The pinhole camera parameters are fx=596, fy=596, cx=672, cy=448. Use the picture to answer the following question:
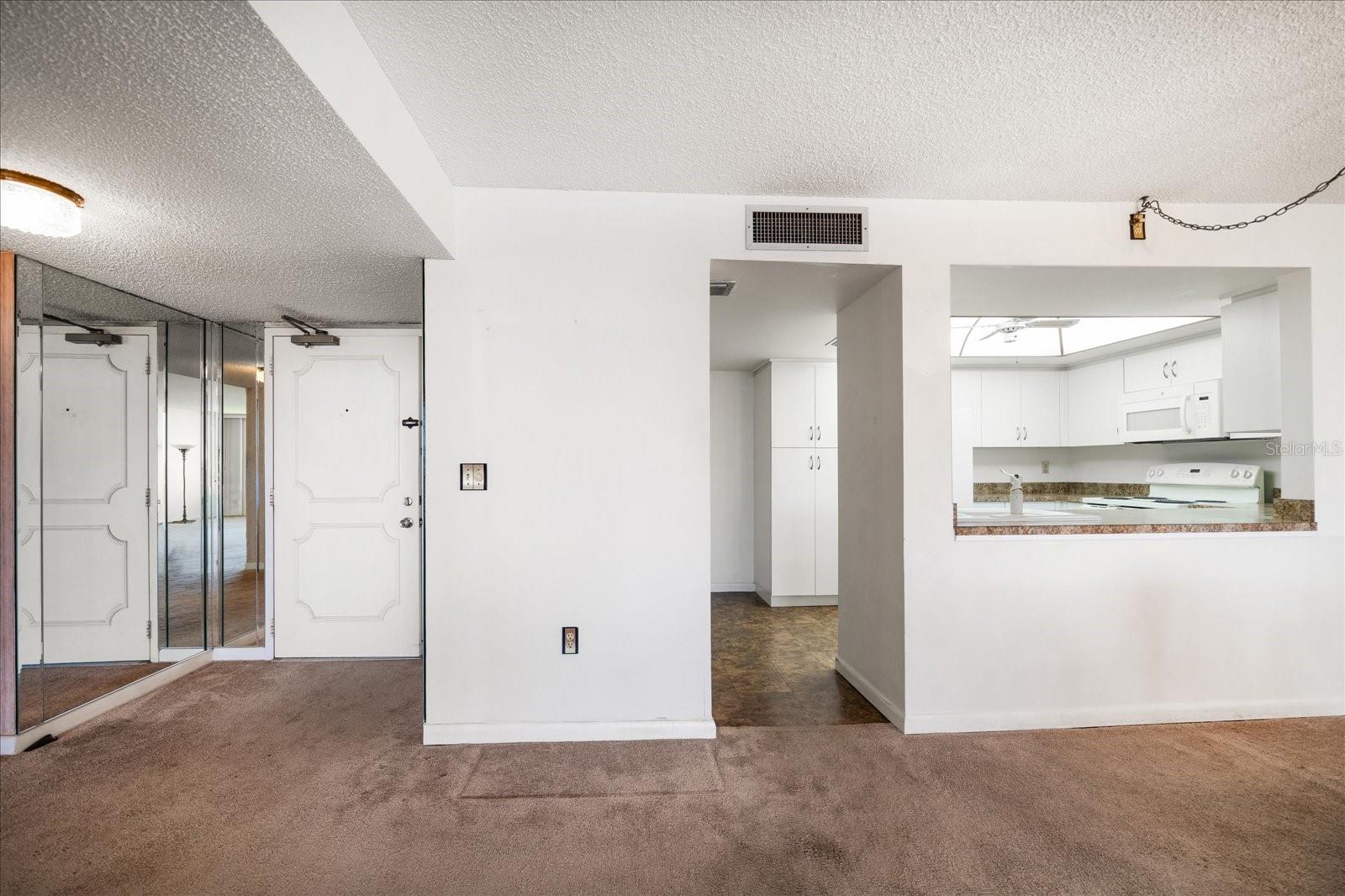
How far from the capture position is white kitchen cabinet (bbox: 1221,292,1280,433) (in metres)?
3.12

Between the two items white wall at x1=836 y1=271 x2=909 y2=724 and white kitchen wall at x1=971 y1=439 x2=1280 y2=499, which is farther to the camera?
white kitchen wall at x1=971 y1=439 x2=1280 y2=499

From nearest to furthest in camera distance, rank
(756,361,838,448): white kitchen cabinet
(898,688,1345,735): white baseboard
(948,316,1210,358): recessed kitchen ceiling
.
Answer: (898,688,1345,735): white baseboard
(948,316,1210,358): recessed kitchen ceiling
(756,361,838,448): white kitchen cabinet

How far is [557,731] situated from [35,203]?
259 cm

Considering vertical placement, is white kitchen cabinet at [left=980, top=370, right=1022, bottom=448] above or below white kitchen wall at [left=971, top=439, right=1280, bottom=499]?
above

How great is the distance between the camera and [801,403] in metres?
5.08

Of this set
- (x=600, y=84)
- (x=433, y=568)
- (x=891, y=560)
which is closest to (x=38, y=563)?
(x=433, y=568)

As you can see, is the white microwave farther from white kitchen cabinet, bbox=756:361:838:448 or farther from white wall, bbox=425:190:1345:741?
white kitchen cabinet, bbox=756:361:838:448

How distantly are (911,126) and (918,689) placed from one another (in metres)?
2.35

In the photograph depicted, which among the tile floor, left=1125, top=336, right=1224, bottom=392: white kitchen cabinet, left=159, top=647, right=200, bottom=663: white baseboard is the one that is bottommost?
the tile floor

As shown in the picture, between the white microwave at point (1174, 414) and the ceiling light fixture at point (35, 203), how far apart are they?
18.5 feet

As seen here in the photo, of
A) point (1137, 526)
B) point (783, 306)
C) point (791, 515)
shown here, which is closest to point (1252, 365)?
point (1137, 526)

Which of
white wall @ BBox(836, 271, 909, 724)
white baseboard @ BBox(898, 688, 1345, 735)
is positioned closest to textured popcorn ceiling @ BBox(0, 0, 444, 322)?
white wall @ BBox(836, 271, 909, 724)

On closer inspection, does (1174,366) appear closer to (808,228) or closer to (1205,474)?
(1205,474)

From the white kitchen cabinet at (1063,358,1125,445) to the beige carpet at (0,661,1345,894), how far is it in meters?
2.73
